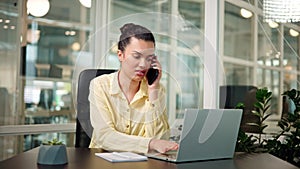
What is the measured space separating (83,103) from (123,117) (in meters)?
0.41

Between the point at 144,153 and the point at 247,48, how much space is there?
1863 millimetres

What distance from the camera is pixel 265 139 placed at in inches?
98.7

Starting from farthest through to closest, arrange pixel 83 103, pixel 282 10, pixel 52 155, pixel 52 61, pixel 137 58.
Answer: pixel 52 61
pixel 282 10
pixel 83 103
pixel 137 58
pixel 52 155

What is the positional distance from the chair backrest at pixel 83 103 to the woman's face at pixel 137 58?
42 centimetres

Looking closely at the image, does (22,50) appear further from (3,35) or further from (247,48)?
(247,48)

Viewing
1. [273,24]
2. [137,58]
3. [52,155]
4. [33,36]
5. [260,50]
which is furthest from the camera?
[33,36]

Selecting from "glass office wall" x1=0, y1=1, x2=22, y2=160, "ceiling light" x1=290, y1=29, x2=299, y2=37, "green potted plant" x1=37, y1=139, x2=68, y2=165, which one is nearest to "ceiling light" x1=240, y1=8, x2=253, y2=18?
"ceiling light" x1=290, y1=29, x2=299, y2=37

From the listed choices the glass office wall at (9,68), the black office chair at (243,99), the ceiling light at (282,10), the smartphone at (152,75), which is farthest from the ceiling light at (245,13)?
the glass office wall at (9,68)

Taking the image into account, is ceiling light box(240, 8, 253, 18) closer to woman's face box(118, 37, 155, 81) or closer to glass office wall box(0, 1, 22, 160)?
woman's face box(118, 37, 155, 81)

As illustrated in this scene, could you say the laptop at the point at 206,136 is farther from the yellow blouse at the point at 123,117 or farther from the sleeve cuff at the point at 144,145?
the yellow blouse at the point at 123,117

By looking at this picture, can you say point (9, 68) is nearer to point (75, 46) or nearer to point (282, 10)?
point (75, 46)

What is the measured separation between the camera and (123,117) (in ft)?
5.58

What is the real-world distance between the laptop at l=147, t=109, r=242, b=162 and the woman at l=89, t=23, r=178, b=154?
287mm

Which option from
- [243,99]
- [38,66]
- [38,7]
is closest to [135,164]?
[243,99]
